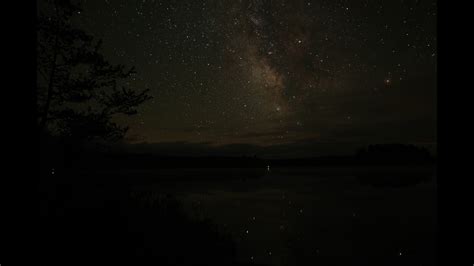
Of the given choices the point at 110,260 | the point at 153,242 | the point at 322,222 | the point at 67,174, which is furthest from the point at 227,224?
the point at 110,260

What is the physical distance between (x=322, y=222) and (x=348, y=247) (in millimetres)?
7100

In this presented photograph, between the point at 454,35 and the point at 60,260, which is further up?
the point at 454,35

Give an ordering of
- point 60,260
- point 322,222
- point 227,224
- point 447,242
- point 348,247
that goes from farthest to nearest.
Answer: point 322,222 → point 227,224 → point 348,247 → point 60,260 → point 447,242

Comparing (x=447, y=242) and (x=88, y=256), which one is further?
(x=88, y=256)

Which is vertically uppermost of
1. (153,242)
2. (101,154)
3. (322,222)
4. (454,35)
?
(454,35)

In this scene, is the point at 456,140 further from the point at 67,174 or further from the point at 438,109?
the point at 67,174

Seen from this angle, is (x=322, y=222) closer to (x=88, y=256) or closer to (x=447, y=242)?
(x=88, y=256)

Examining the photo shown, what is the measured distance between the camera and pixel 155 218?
14.4 m

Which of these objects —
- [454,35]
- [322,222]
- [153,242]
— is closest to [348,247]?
[322,222]

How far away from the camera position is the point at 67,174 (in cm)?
2083

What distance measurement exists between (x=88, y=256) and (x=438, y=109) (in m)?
8.87

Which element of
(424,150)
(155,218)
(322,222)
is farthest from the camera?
(424,150)

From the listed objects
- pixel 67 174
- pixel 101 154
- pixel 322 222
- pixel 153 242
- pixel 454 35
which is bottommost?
pixel 322 222

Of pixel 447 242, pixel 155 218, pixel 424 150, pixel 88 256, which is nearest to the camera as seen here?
pixel 447 242
